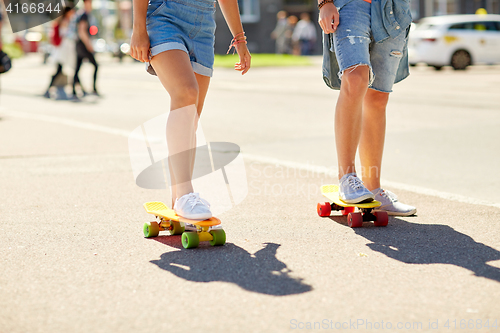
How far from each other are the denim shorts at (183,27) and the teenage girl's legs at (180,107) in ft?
0.23

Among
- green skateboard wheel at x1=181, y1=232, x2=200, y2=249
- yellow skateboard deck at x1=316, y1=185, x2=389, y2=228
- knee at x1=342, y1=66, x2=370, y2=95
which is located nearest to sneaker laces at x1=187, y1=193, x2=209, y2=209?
green skateboard wheel at x1=181, y1=232, x2=200, y2=249

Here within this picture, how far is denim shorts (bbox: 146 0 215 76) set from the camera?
3.34 metres

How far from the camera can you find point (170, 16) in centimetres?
336

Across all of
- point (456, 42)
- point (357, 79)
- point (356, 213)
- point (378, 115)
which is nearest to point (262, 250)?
point (356, 213)

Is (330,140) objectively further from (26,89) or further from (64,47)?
(26,89)

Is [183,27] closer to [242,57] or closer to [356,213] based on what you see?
[242,57]

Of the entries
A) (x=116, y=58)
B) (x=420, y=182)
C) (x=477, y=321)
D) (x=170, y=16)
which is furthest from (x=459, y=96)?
(x=116, y=58)

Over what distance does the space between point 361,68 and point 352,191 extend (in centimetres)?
71

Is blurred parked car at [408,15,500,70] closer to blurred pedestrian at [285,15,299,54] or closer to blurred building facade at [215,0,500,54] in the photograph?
blurred pedestrian at [285,15,299,54]

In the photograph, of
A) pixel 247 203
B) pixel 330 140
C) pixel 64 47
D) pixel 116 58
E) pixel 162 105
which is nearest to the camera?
pixel 247 203

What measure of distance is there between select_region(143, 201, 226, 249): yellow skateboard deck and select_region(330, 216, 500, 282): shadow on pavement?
78 cm

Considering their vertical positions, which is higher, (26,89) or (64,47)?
(64,47)

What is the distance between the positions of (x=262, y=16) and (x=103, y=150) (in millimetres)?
35015

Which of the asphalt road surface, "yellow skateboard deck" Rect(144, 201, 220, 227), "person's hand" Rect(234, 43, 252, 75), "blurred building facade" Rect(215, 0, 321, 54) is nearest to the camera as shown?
the asphalt road surface
